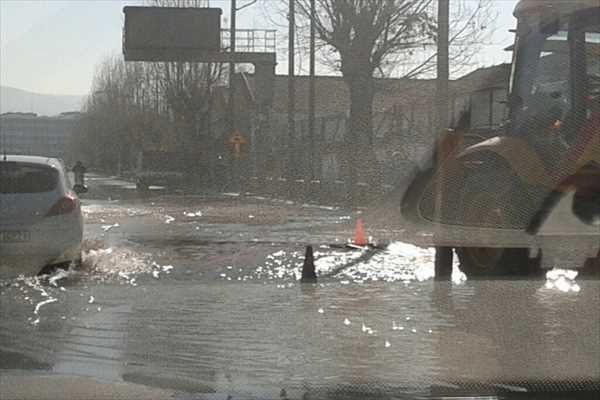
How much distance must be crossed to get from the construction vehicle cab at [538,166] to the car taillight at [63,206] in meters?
3.91

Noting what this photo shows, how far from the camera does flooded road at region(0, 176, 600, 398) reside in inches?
266

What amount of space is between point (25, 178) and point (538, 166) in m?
5.34

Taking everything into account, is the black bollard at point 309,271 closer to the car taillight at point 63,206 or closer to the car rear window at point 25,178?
the car taillight at point 63,206

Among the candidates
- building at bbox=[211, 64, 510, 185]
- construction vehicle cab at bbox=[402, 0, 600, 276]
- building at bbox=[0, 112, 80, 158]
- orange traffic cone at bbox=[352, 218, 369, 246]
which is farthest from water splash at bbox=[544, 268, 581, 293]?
building at bbox=[0, 112, 80, 158]

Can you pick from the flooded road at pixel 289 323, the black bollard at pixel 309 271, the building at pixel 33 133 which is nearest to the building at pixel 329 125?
the building at pixel 33 133

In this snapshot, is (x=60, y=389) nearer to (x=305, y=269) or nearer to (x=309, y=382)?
(x=309, y=382)

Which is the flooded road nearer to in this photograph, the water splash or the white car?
the water splash

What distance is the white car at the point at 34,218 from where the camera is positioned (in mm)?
11266

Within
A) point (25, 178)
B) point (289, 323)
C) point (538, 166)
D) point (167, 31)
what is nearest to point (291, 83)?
point (167, 31)

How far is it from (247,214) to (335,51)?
39.5 feet

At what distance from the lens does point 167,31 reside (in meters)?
19.2

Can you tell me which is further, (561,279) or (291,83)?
(291,83)

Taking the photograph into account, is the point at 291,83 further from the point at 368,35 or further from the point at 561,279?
the point at 561,279

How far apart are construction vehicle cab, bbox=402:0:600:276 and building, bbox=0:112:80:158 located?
7291 millimetres
